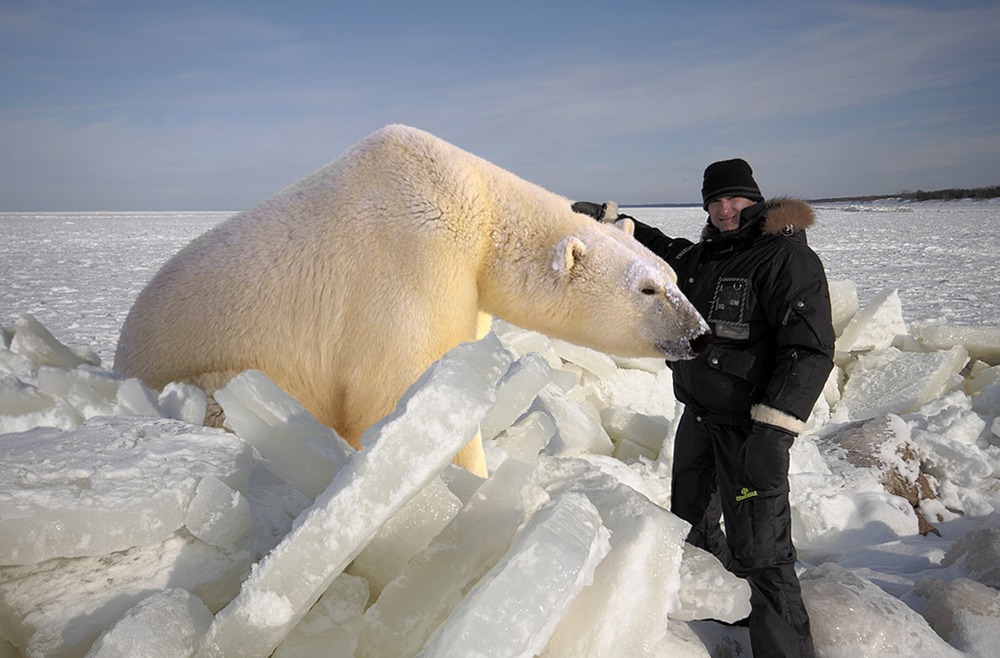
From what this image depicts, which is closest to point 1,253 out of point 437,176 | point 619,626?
point 437,176

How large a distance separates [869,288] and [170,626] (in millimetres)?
12221

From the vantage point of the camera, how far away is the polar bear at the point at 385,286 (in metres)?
2.21

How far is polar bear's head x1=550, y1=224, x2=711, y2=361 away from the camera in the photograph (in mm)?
2422

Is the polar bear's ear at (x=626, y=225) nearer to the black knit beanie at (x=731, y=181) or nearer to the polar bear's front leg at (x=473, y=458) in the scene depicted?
the black knit beanie at (x=731, y=181)

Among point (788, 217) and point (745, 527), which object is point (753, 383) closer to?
point (745, 527)

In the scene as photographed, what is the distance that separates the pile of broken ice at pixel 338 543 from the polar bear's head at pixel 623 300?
0.64 metres

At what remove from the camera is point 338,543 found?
3.90 ft

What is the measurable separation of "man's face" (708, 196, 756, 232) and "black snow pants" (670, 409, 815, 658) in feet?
2.67

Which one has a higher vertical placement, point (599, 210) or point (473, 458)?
point (599, 210)

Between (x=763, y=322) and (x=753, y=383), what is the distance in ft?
0.77

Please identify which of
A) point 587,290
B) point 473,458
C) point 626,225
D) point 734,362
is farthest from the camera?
point 626,225

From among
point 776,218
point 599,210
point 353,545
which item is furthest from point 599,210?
point 353,545

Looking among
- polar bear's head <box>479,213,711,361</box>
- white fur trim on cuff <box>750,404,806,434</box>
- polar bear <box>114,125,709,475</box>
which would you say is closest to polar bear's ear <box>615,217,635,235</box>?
polar bear <box>114,125,709,475</box>

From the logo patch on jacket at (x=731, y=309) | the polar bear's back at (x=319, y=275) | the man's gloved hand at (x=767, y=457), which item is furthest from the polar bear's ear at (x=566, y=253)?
the man's gloved hand at (x=767, y=457)
